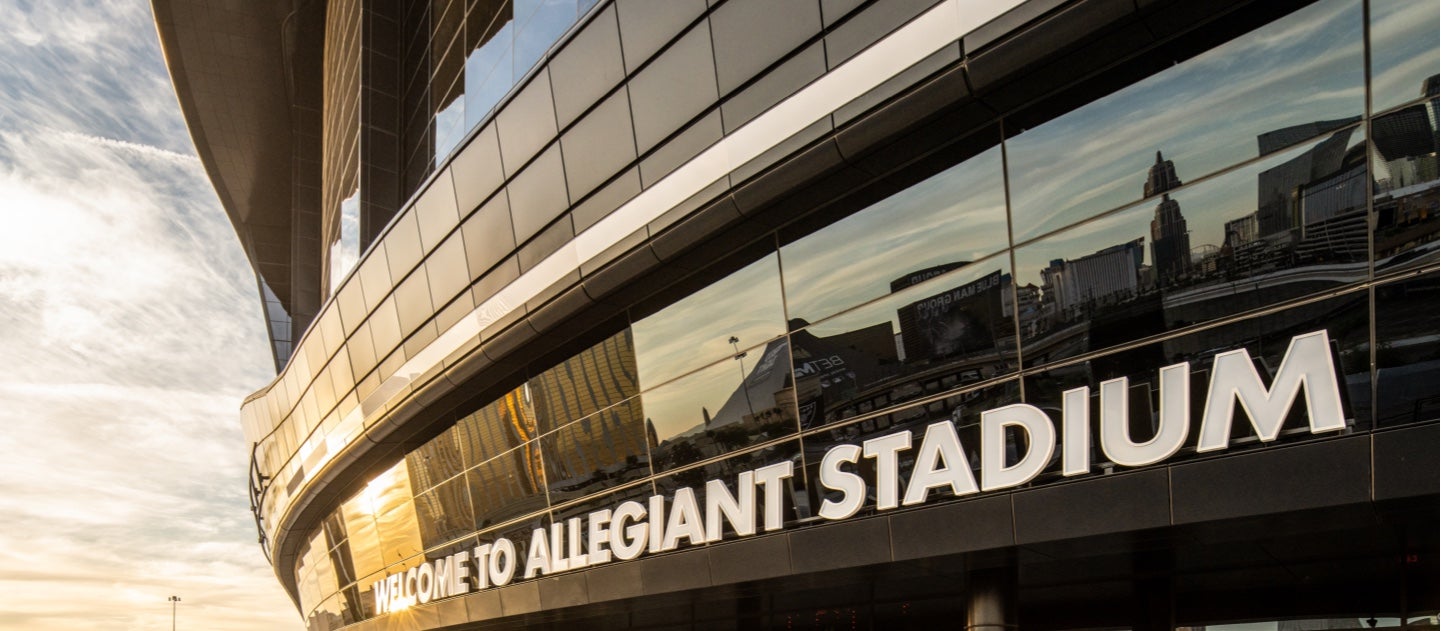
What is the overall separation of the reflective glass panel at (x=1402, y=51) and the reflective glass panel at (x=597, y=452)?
34.8 feet

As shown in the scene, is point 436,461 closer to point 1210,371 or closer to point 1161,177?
point 1161,177

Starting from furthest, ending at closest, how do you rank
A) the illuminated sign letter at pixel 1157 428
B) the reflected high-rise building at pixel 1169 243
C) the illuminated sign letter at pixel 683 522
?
the illuminated sign letter at pixel 683 522, the reflected high-rise building at pixel 1169 243, the illuminated sign letter at pixel 1157 428

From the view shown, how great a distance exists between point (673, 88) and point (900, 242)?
13.4 ft

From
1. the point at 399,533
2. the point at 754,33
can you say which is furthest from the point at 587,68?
the point at 399,533

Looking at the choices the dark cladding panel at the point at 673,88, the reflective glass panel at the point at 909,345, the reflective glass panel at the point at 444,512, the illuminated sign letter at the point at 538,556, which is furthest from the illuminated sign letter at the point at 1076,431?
the reflective glass panel at the point at 444,512

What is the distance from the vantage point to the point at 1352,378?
8555mm

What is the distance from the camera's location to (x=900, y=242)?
1218 cm

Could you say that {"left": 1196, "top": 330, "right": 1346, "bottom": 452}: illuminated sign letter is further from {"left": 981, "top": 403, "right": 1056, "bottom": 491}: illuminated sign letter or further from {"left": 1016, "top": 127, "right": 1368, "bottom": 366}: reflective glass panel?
{"left": 981, "top": 403, "right": 1056, "bottom": 491}: illuminated sign letter

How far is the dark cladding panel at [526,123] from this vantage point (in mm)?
16406

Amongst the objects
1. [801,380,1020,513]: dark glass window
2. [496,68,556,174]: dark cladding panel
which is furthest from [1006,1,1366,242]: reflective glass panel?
[496,68,556,174]: dark cladding panel

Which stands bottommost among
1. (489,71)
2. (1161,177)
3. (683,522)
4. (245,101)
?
(683,522)

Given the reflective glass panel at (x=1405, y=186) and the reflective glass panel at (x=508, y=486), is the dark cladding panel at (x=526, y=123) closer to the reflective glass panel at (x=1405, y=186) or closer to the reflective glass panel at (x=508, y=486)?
the reflective glass panel at (x=508, y=486)

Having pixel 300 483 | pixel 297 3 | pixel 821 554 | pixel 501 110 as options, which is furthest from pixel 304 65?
pixel 821 554

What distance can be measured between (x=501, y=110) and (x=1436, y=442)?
14070mm
